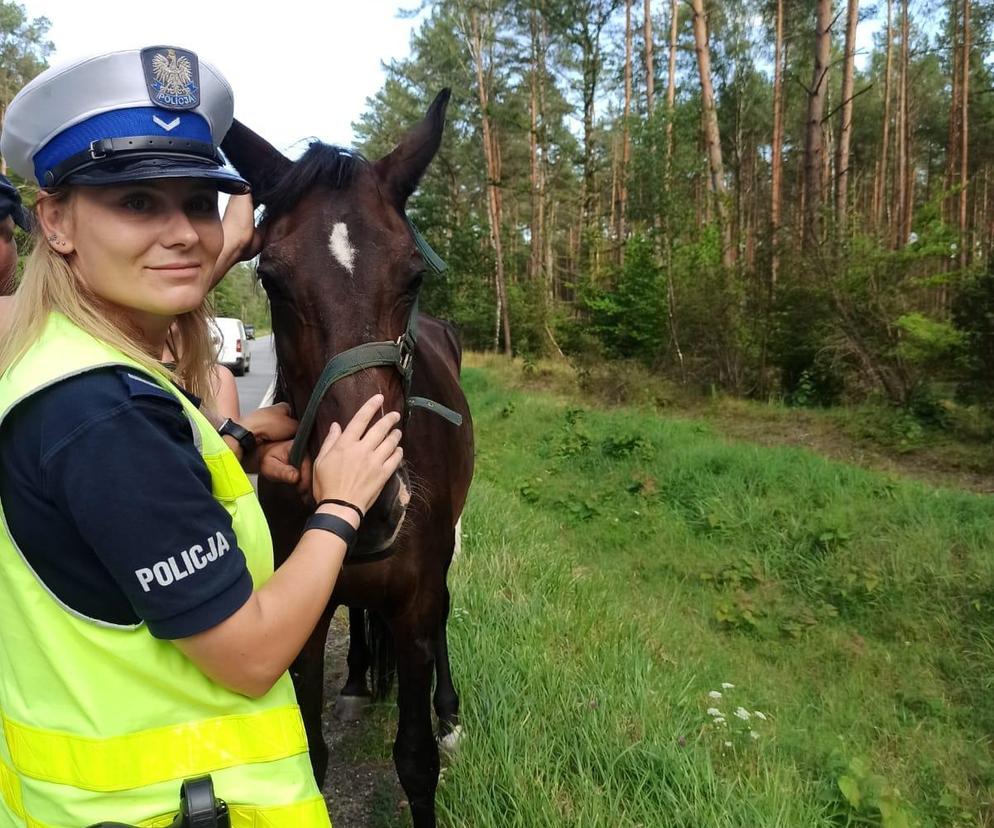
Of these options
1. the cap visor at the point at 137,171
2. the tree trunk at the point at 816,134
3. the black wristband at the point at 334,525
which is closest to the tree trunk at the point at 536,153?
the tree trunk at the point at 816,134

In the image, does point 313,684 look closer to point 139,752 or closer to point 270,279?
point 270,279

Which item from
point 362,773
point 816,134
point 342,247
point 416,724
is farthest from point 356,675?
point 816,134

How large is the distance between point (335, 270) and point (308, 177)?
34cm

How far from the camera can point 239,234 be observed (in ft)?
6.28

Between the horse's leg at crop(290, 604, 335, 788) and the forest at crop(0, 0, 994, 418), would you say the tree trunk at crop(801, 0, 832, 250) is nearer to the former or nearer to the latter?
the forest at crop(0, 0, 994, 418)

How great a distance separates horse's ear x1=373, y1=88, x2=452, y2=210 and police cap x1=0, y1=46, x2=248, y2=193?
0.95 m

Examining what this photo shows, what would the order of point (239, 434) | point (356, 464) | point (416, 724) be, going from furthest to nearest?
point (416, 724) → point (239, 434) → point (356, 464)

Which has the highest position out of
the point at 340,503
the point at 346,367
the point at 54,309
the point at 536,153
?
the point at 536,153

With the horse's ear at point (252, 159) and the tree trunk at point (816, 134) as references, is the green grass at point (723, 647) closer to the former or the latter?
the horse's ear at point (252, 159)

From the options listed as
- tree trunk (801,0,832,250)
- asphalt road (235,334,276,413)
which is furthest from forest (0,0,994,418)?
asphalt road (235,334,276,413)

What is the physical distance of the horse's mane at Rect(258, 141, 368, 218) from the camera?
1888 mm

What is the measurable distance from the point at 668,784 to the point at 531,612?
4.72 ft

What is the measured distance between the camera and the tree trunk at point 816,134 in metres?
10.6

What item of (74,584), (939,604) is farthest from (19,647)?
(939,604)
